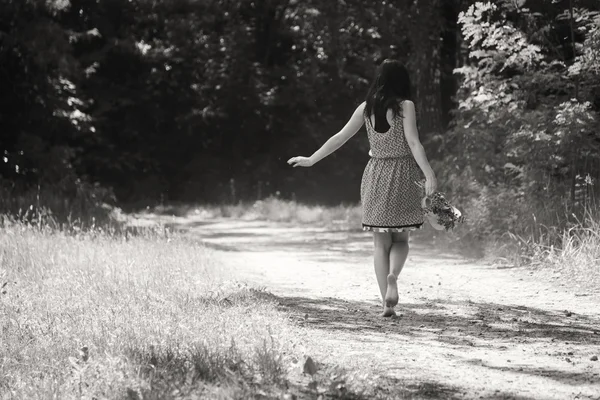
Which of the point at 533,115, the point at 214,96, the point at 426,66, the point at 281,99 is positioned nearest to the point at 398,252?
the point at 533,115

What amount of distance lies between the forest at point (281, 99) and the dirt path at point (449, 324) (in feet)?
6.28

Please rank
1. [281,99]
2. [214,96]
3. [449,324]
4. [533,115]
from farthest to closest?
[214,96]
[281,99]
[533,115]
[449,324]

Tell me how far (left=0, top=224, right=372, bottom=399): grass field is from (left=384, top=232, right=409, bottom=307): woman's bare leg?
918 mm

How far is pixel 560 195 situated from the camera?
39.1 ft

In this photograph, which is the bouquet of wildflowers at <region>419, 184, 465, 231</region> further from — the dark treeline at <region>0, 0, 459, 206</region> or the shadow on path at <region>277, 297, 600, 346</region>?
the dark treeline at <region>0, 0, 459, 206</region>

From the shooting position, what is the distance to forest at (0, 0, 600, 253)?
1211 centimetres

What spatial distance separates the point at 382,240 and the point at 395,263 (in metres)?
0.23

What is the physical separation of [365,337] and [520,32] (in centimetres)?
724

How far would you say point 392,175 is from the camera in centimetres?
730

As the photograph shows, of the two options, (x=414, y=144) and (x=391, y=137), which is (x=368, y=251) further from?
(x=414, y=144)

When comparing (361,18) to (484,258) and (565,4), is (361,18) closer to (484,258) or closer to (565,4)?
(565,4)

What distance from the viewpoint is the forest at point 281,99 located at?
12109 millimetres

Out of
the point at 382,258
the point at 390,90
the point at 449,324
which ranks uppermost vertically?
the point at 390,90

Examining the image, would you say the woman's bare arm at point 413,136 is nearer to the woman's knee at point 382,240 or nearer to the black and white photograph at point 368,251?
the black and white photograph at point 368,251
